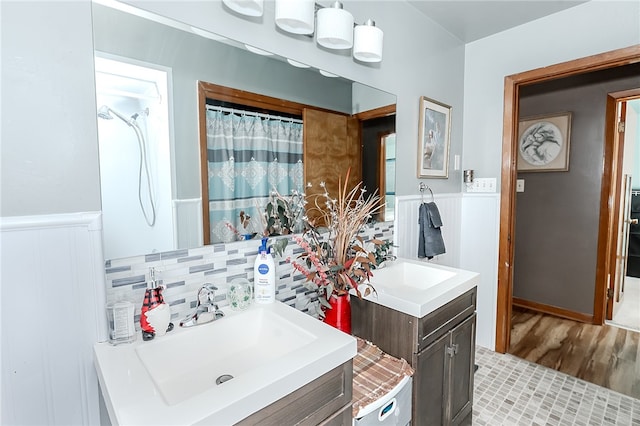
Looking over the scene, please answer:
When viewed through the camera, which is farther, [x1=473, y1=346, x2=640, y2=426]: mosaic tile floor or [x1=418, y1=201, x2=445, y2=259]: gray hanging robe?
[x1=418, y1=201, x2=445, y2=259]: gray hanging robe

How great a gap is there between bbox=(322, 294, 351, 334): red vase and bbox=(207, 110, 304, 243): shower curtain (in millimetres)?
433

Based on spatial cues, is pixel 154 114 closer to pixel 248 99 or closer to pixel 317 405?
pixel 248 99

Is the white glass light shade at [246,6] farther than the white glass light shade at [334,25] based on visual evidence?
No

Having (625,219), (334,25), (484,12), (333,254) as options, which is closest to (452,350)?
(333,254)

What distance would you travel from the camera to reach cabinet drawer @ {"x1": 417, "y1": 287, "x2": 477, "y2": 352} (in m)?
1.25

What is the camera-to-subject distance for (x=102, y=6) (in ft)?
2.98

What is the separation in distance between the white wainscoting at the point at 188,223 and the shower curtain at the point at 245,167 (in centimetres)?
5

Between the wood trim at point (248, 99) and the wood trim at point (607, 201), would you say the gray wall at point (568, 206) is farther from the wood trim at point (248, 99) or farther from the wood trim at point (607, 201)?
the wood trim at point (248, 99)

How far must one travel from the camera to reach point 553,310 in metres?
3.17

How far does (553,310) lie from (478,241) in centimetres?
152

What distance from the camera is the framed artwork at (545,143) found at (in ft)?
9.98

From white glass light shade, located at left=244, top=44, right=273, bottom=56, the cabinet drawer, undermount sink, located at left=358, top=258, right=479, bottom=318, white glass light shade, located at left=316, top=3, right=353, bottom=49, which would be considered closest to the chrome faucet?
undermount sink, located at left=358, top=258, right=479, bottom=318

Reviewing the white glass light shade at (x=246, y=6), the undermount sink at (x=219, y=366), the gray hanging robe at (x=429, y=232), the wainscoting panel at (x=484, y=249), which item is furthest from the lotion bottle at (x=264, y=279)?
the wainscoting panel at (x=484, y=249)

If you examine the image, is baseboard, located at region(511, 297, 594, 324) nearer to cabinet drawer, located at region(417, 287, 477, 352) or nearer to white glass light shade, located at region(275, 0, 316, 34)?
cabinet drawer, located at region(417, 287, 477, 352)
